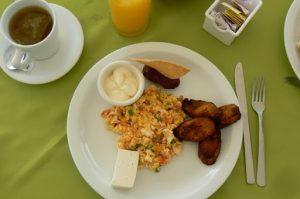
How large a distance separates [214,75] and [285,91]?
221 mm

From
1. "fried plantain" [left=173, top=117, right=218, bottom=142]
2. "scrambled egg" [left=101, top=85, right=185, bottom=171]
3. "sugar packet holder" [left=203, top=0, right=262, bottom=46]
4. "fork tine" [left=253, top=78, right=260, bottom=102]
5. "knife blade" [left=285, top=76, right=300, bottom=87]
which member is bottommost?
"scrambled egg" [left=101, top=85, right=185, bottom=171]

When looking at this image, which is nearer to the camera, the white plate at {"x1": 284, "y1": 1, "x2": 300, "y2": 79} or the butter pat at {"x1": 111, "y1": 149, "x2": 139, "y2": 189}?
the butter pat at {"x1": 111, "y1": 149, "x2": 139, "y2": 189}

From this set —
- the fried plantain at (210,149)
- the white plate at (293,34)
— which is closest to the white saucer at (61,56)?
the fried plantain at (210,149)

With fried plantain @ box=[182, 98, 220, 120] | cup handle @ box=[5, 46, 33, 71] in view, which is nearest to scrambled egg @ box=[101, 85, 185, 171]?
fried plantain @ box=[182, 98, 220, 120]

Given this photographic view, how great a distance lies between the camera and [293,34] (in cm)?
108

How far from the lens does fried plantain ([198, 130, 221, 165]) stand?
0.97 m

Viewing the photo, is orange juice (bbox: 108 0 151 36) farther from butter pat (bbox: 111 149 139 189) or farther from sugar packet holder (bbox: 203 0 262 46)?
butter pat (bbox: 111 149 139 189)

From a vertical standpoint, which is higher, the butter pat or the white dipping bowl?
the white dipping bowl

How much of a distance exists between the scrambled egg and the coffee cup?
0.83 ft

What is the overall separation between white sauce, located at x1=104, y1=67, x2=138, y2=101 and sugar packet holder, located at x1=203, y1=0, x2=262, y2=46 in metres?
0.28

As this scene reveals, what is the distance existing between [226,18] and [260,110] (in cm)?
28

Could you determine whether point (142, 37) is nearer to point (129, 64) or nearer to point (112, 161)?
point (129, 64)

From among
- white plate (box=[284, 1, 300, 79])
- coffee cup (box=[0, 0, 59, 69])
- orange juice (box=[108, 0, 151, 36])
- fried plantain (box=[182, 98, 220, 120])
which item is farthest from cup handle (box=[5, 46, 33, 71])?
white plate (box=[284, 1, 300, 79])

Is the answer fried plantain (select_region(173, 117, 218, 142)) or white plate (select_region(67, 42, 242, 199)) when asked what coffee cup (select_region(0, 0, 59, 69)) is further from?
fried plantain (select_region(173, 117, 218, 142))
